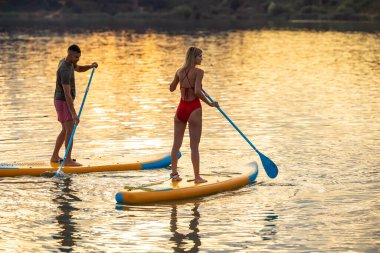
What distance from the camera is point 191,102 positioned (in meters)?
12.9

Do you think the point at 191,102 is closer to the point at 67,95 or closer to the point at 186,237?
the point at 67,95

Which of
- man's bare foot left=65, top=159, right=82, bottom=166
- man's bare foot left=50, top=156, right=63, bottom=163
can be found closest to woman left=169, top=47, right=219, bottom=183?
man's bare foot left=65, top=159, right=82, bottom=166

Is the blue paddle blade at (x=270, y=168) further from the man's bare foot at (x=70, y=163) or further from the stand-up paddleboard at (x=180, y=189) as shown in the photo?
the man's bare foot at (x=70, y=163)

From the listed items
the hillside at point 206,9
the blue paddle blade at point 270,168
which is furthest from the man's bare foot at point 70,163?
the hillside at point 206,9

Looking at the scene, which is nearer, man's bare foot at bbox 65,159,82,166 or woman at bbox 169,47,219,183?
woman at bbox 169,47,219,183

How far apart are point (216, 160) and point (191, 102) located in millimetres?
2758

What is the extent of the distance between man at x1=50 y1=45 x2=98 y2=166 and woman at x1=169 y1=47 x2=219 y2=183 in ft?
6.57

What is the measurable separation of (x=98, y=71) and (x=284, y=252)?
1040 inches

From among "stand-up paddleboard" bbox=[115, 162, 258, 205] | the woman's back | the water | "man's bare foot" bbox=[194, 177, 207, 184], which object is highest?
the woman's back

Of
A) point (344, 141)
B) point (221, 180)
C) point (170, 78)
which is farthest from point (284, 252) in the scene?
point (170, 78)

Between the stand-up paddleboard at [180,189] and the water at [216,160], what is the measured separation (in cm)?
13

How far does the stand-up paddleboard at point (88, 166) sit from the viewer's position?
563 inches

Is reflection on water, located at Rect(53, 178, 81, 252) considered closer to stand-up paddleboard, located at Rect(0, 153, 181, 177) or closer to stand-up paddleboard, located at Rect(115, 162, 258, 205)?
stand-up paddleboard, located at Rect(0, 153, 181, 177)

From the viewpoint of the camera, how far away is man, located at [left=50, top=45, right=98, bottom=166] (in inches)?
569
